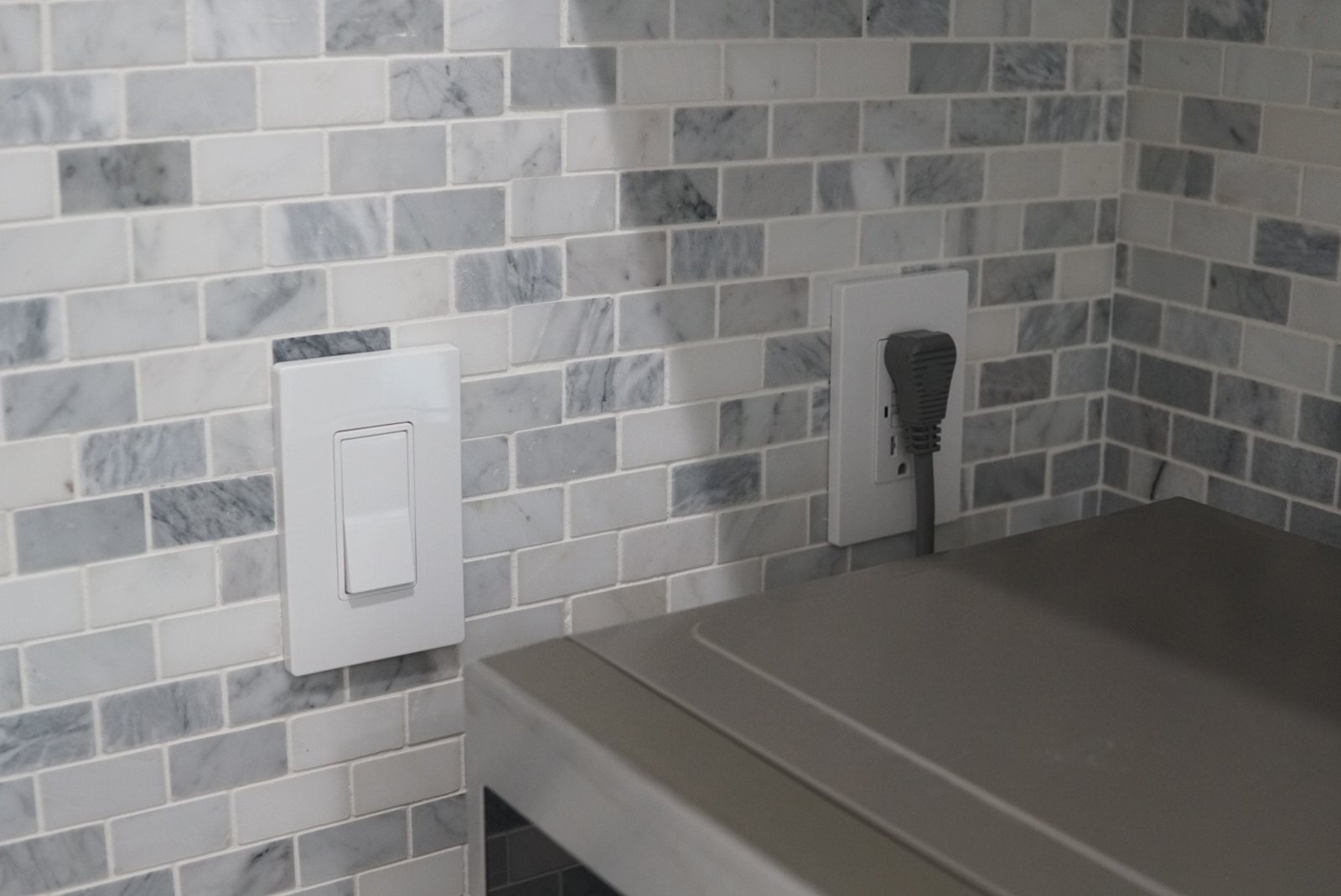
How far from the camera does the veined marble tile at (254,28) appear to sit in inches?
37.3

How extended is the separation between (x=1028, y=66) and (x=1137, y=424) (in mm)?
322

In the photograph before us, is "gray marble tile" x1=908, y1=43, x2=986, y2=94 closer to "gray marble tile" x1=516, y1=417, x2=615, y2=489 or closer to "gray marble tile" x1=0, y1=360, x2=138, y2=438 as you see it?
"gray marble tile" x1=516, y1=417, x2=615, y2=489

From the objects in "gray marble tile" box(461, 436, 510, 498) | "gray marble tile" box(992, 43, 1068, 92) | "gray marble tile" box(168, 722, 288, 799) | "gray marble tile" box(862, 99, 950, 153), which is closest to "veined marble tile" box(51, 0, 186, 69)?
"gray marble tile" box(461, 436, 510, 498)

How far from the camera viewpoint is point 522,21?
106 cm

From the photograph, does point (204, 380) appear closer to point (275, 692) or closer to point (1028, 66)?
point (275, 692)

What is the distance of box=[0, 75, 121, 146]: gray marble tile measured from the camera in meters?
0.90

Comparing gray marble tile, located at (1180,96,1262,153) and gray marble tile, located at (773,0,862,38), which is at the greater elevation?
gray marble tile, located at (773,0,862,38)

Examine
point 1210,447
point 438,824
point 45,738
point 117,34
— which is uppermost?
point 117,34

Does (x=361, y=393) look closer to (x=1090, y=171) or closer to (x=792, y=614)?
(x=792, y=614)

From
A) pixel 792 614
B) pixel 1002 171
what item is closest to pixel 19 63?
pixel 792 614

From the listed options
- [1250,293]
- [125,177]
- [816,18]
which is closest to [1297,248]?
[1250,293]

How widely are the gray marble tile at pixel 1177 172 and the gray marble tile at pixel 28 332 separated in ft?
2.84

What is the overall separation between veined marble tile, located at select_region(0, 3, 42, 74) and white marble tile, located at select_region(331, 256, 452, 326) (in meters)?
0.22

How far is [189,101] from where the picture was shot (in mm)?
952
